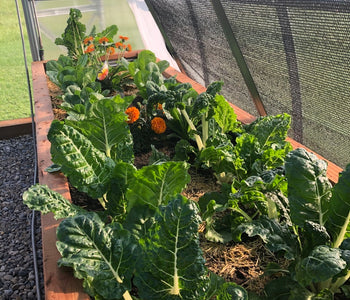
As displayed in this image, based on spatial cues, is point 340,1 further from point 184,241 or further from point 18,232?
point 18,232

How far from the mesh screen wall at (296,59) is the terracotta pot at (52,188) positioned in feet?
0.86

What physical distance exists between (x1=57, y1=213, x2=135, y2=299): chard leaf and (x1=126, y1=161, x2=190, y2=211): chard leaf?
166mm

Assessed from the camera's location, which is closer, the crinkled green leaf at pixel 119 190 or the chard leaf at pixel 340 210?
the chard leaf at pixel 340 210

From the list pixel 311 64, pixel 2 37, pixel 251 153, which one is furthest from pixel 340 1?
pixel 2 37

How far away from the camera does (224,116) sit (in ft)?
6.35

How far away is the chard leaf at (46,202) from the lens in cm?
124

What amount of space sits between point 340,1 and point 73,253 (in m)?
1.34

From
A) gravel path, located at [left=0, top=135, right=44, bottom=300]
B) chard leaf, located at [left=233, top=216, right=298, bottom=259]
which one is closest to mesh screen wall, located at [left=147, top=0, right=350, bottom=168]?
chard leaf, located at [left=233, top=216, right=298, bottom=259]

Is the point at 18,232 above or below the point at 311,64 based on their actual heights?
below

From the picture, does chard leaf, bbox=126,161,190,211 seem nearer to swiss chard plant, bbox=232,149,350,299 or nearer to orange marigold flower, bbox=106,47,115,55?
swiss chard plant, bbox=232,149,350,299

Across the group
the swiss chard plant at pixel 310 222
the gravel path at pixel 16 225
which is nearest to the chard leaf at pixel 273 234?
the swiss chard plant at pixel 310 222

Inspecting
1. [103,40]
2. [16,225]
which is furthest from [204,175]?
[103,40]

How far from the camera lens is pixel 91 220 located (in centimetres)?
112

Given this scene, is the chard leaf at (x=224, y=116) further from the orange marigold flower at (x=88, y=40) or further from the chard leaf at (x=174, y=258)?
the orange marigold flower at (x=88, y=40)
